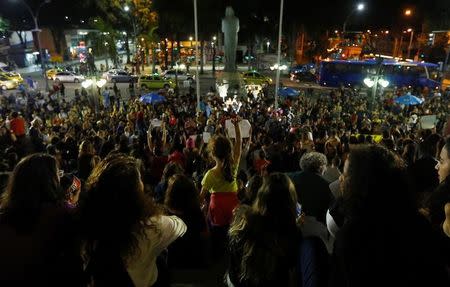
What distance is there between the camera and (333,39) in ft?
172

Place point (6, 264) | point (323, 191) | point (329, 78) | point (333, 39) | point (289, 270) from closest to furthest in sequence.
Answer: point (6, 264)
point (289, 270)
point (323, 191)
point (329, 78)
point (333, 39)

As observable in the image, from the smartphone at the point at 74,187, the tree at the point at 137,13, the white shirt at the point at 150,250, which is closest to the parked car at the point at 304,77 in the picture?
the tree at the point at 137,13

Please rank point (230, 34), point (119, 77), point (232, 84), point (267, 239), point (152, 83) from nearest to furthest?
1. point (267, 239)
2. point (230, 34)
3. point (232, 84)
4. point (152, 83)
5. point (119, 77)

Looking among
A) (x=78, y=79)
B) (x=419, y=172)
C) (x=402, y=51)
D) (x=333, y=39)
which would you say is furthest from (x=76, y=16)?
(x=419, y=172)

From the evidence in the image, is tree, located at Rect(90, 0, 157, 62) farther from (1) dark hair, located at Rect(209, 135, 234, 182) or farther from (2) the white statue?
(1) dark hair, located at Rect(209, 135, 234, 182)

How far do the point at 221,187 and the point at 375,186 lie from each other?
222 centimetres

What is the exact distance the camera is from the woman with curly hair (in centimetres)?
174

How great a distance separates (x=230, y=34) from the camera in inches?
811

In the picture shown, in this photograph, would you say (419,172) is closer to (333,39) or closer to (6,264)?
(6,264)

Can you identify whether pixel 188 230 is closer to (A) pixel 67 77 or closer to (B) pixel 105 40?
(A) pixel 67 77

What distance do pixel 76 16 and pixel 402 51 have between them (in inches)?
1925

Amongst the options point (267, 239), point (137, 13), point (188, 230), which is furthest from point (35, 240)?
point (137, 13)

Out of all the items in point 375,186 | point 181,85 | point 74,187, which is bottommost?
point 181,85

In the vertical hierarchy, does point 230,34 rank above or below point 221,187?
above
